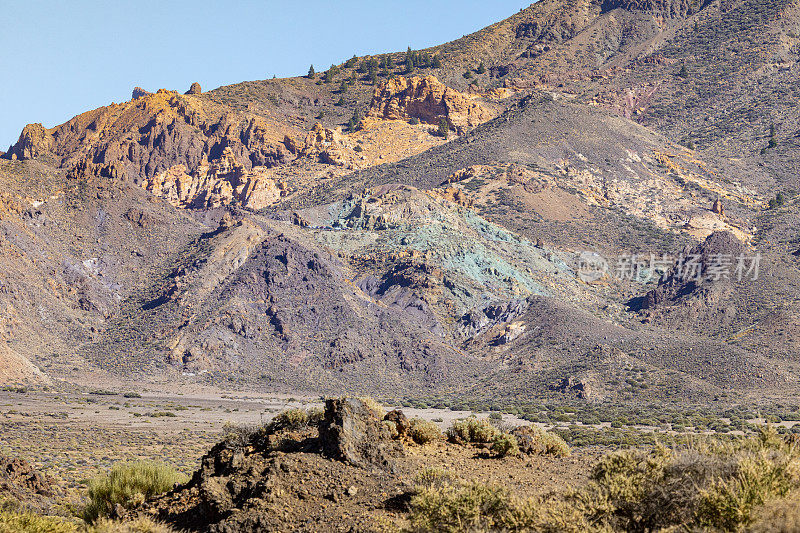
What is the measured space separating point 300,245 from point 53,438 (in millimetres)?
44896

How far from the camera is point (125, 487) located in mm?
15641

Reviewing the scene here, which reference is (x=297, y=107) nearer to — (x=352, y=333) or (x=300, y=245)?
(x=300, y=245)

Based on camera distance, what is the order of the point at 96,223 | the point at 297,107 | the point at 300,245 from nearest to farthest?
the point at 300,245
the point at 96,223
the point at 297,107

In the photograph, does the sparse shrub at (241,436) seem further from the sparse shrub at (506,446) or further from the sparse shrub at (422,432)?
the sparse shrub at (506,446)

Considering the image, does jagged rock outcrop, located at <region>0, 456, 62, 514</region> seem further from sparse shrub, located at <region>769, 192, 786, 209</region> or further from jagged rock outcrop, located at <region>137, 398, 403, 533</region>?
sparse shrub, located at <region>769, 192, 786, 209</region>

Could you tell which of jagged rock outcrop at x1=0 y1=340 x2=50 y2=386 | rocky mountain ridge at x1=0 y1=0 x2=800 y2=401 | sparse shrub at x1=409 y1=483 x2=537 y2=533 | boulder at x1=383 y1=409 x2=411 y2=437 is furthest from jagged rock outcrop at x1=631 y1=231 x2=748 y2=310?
sparse shrub at x1=409 y1=483 x2=537 y2=533

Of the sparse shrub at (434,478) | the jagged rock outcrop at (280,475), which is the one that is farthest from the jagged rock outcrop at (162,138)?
the sparse shrub at (434,478)

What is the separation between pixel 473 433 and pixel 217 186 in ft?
341

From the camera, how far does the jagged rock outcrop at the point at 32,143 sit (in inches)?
5300

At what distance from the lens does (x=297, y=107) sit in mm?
148000

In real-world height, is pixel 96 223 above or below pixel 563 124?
below

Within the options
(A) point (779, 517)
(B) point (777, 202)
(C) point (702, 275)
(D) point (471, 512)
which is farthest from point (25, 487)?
(B) point (777, 202)

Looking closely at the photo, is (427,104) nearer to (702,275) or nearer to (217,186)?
(217,186)

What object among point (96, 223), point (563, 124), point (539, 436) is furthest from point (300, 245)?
point (539, 436)
